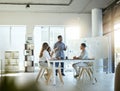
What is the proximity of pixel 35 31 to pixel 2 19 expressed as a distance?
1.59 metres

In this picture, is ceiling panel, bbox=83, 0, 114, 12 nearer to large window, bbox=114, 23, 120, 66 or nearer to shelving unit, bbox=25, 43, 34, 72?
large window, bbox=114, 23, 120, 66

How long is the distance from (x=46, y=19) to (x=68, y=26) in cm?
108

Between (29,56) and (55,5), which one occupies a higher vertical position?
(55,5)

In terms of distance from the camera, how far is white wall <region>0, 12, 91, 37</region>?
423 inches

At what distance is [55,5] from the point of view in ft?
31.5

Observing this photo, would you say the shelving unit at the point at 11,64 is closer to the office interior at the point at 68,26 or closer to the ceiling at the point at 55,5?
the office interior at the point at 68,26

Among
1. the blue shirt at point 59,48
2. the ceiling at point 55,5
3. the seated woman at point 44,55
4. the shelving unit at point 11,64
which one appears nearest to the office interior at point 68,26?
the ceiling at point 55,5

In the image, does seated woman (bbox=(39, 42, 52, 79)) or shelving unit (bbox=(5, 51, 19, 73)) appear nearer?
shelving unit (bbox=(5, 51, 19, 73))

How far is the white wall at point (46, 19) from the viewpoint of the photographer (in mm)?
10750

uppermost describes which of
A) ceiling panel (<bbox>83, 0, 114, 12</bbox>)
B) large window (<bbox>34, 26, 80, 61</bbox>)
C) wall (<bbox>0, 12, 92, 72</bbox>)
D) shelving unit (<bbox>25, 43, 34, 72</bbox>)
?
ceiling panel (<bbox>83, 0, 114, 12</bbox>)

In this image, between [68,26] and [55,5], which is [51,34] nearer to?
[68,26]

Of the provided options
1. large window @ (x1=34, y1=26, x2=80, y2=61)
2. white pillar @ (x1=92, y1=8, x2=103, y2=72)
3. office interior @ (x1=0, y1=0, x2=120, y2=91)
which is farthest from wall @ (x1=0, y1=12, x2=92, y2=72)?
white pillar @ (x1=92, y1=8, x2=103, y2=72)

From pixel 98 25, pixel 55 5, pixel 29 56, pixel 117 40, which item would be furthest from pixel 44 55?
pixel 29 56

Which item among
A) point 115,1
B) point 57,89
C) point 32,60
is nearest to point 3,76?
point 57,89
